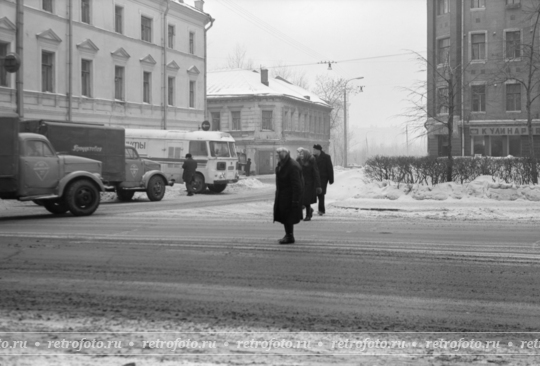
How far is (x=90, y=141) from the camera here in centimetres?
2367

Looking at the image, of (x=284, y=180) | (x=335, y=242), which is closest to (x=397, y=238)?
(x=335, y=242)

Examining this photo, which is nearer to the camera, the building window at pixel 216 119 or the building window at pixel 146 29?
the building window at pixel 146 29

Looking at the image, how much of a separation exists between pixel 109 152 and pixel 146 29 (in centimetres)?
1953

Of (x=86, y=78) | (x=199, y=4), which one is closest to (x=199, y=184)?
(x=86, y=78)

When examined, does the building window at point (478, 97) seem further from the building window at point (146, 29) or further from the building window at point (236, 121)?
the building window at point (146, 29)

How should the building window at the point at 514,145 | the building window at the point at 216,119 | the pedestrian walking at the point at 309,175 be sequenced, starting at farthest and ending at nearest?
the building window at the point at 216,119
the building window at the point at 514,145
the pedestrian walking at the point at 309,175

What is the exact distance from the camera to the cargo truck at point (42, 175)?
656 inches

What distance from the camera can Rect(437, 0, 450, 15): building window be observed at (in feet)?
167

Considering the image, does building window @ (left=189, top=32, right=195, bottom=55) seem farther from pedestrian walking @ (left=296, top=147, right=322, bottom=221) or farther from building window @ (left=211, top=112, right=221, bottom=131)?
pedestrian walking @ (left=296, top=147, right=322, bottom=221)

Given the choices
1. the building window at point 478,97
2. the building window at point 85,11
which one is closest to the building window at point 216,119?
the building window at point 478,97

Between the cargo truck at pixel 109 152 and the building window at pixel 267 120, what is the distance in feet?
123

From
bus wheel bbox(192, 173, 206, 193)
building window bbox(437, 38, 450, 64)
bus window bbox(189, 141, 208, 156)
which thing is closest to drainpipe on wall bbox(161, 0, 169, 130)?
bus window bbox(189, 141, 208, 156)

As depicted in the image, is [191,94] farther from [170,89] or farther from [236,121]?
[236,121]

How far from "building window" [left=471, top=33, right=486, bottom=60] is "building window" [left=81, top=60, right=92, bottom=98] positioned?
1123 inches
